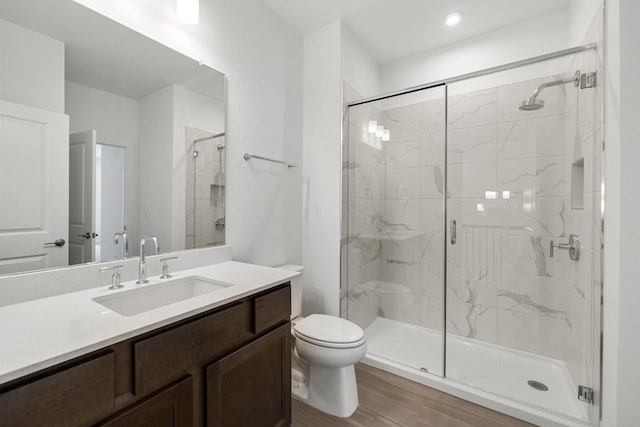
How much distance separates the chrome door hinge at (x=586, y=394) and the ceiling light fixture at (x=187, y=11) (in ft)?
9.43

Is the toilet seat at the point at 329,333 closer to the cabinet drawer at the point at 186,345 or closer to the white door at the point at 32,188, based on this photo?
the cabinet drawer at the point at 186,345

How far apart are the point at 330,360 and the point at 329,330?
164 millimetres

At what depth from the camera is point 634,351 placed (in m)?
1.24


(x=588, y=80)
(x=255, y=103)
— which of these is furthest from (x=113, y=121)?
(x=588, y=80)

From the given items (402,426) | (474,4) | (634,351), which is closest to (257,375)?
(402,426)

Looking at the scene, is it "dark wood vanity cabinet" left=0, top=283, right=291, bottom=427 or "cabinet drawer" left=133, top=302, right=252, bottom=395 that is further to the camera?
"cabinet drawer" left=133, top=302, right=252, bottom=395

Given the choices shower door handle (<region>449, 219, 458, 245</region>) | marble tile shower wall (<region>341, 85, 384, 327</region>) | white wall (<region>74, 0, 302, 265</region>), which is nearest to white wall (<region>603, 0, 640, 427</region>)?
shower door handle (<region>449, 219, 458, 245</region>)

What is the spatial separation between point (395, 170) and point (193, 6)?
1899 mm

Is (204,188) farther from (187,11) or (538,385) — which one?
(538,385)

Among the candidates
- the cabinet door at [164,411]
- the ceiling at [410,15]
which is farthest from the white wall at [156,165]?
the ceiling at [410,15]

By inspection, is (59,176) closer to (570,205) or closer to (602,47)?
(602,47)

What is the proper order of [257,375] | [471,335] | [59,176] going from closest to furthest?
[59,176], [257,375], [471,335]

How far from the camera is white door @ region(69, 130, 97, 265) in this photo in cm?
117

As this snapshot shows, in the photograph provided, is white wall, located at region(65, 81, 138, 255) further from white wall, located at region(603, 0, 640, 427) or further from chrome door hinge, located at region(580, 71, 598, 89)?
chrome door hinge, located at region(580, 71, 598, 89)
